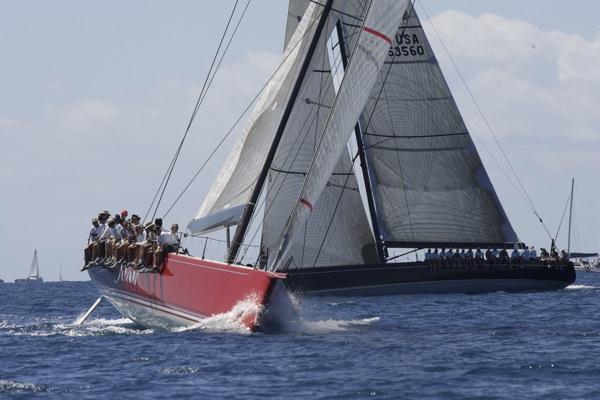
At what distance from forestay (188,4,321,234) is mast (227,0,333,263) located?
21.5 inches

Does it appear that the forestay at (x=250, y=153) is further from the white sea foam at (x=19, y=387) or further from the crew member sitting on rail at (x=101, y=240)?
the white sea foam at (x=19, y=387)

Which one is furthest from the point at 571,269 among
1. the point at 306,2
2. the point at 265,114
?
the point at 265,114

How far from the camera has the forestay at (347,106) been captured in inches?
931

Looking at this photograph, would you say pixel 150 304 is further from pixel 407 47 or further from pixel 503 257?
pixel 503 257

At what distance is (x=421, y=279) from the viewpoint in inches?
1869

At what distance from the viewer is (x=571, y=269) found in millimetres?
A: 52000

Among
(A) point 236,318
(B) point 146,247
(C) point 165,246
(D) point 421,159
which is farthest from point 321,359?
(D) point 421,159

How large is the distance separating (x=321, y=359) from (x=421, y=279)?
2608 centimetres


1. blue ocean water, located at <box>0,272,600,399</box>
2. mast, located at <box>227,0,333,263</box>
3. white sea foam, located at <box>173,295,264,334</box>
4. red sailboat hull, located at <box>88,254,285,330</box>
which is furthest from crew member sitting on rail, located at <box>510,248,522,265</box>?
white sea foam, located at <box>173,295,264,334</box>

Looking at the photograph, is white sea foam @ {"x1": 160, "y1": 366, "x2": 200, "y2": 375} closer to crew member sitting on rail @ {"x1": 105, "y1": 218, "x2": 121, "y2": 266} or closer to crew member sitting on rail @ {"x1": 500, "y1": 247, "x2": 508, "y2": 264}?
crew member sitting on rail @ {"x1": 105, "y1": 218, "x2": 121, "y2": 266}

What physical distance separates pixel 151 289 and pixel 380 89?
815 inches

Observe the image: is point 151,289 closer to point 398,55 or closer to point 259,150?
point 259,150

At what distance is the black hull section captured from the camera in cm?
4388

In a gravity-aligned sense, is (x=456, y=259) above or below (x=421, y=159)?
below
